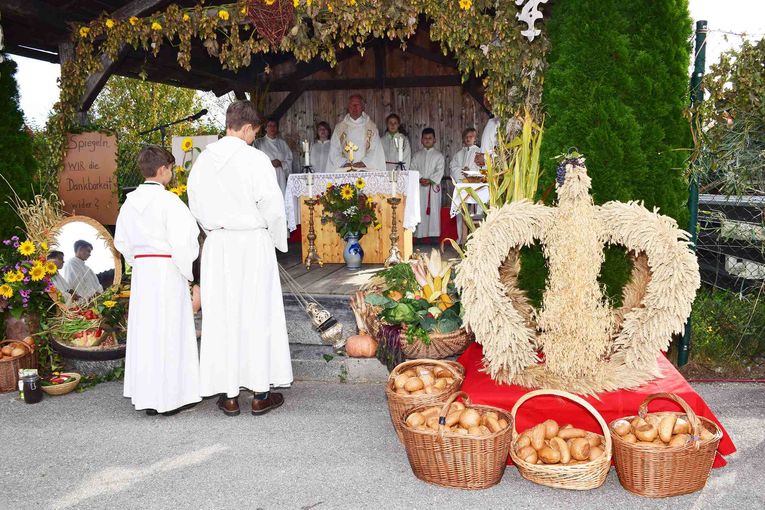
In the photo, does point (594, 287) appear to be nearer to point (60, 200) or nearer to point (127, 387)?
point (127, 387)

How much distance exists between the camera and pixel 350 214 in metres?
8.40

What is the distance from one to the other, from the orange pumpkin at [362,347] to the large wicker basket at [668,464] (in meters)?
2.68

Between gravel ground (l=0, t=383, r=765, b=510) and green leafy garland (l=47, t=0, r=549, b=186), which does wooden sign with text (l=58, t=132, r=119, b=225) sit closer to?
green leafy garland (l=47, t=0, r=549, b=186)

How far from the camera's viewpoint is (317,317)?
6.40 metres

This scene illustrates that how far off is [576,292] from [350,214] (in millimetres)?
4509

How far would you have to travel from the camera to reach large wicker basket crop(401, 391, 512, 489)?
12.6 feet

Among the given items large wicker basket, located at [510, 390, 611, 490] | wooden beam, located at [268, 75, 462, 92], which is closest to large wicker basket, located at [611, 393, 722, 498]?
large wicker basket, located at [510, 390, 611, 490]

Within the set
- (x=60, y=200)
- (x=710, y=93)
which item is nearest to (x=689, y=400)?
(x=710, y=93)

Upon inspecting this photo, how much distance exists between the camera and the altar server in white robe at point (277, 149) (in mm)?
12727

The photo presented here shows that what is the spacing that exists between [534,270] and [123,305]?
3789 millimetres

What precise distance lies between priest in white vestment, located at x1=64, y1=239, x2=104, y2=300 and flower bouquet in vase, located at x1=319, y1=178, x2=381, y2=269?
2.76 m

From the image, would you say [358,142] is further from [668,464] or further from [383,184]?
[668,464]

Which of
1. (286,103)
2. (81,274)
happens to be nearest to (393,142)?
(286,103)

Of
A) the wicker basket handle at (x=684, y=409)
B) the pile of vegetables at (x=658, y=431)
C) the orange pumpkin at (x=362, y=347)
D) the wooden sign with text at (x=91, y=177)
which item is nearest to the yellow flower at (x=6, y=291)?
the wooden sign with text at (x=91, y=177)
